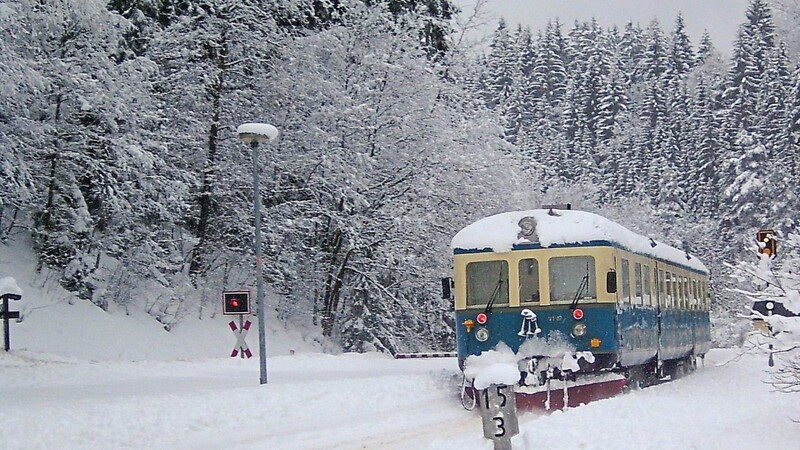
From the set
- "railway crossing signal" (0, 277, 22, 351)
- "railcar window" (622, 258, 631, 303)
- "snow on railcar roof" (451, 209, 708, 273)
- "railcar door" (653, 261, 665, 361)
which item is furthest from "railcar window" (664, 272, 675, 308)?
"railway crossing signal" (0, 277, 22, 351)

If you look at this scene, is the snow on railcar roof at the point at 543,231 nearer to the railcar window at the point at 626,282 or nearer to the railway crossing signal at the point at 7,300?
the railcar window at the point at 626,282

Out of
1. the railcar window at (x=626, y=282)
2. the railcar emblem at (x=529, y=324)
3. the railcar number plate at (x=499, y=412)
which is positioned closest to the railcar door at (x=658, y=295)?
the railcar window at (x=626, y=282)

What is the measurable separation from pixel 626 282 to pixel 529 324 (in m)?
2.08

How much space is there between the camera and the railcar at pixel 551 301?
15.8 meters

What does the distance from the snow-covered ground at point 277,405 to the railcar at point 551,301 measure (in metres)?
0.83

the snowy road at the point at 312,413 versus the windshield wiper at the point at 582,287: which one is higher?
the windshield wiper at the point at 582,287

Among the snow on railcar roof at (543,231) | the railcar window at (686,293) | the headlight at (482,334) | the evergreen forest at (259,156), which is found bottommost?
the headlight at (482,334)

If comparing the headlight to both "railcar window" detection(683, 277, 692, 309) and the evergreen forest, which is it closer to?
the evergreen forest

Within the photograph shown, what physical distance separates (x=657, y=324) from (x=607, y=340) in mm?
4295

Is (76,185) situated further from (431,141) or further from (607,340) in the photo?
(607,340)

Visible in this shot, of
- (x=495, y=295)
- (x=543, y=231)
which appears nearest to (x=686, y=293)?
(x=543, y=231)

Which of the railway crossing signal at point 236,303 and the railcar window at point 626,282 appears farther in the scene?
the railway crossing signal at point 236,303

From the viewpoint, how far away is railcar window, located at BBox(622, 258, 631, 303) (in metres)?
16.7

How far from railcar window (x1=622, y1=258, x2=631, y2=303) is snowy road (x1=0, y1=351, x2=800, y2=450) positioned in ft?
5.39
